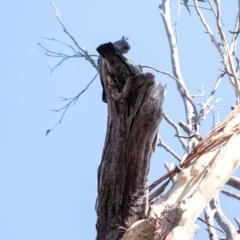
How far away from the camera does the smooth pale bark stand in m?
1.16

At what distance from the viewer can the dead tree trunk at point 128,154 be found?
1.17m

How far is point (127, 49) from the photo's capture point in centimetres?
149

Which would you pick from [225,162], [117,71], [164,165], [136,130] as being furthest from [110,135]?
[164,165]

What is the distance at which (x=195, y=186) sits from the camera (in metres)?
1.31

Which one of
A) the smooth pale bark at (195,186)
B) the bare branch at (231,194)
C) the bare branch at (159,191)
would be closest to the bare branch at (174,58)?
the bare branch at (231,194)

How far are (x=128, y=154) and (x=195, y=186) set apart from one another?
0.79 ft

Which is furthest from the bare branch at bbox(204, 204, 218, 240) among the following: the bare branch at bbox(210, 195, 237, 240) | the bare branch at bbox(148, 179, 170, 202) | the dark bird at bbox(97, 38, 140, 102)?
the dark bird at bbox(97, 38, 140, 102)

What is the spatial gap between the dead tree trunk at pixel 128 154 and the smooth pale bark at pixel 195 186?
53mm

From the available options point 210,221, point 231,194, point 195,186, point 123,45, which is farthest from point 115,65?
point 231,194

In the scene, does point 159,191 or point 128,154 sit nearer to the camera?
point 128,154

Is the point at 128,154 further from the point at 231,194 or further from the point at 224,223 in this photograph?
the point at 231,194

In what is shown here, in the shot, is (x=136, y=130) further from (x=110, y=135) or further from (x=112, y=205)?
(x=112, y=205)

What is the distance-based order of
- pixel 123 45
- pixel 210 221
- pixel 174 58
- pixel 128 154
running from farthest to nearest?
pixel 174 58 < pixel 210 221 < pixel 123 45 < pixel 128 154

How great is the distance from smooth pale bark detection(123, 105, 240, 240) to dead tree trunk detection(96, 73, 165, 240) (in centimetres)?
5
